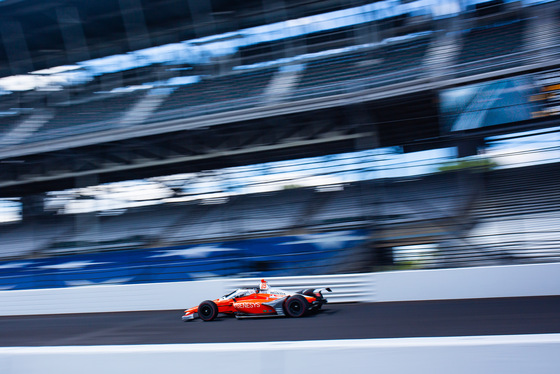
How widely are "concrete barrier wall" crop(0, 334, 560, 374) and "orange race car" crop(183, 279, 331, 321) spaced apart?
14.8 ft

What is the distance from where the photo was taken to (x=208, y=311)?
7520mm

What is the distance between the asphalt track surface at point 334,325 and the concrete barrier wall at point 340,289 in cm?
32

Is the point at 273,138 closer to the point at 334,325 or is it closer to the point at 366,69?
the point at 366,69

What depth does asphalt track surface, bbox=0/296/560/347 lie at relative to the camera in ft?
17.2

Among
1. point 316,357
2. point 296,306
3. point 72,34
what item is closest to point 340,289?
point 296,306

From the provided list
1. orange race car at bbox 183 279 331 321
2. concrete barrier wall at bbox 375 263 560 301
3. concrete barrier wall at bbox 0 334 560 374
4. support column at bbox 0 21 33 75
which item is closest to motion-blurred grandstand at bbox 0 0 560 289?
support column at bbox 0 21 33 75

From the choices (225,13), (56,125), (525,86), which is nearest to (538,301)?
(525,86)

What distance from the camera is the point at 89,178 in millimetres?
13836

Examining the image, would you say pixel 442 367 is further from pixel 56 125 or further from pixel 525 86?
pixel 56 125

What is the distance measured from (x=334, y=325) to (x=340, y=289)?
2.60 meters

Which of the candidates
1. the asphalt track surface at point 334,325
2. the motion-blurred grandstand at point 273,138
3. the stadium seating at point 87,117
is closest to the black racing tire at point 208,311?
the asphalt track surface at point 334,325

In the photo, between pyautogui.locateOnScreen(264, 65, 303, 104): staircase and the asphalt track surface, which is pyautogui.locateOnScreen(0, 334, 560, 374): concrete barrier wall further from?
pyautogui.locateOnScreen(264, 65, 303, 104): staircase

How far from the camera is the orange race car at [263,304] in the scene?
7.10m

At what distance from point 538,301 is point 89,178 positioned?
1228cm
